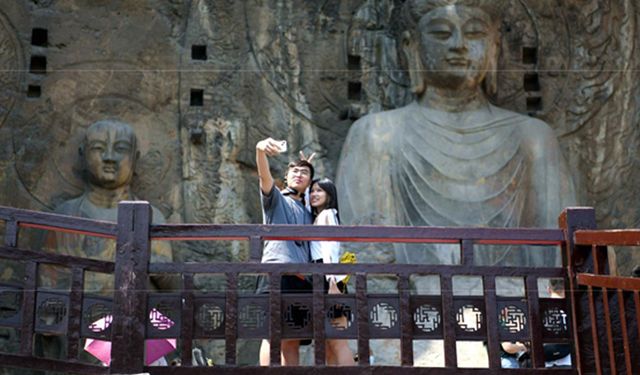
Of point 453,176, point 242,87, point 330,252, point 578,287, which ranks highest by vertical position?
point 242,87

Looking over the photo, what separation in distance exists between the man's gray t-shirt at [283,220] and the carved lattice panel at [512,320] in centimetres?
102

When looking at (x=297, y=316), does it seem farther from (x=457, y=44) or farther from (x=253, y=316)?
(x=457, y=44)

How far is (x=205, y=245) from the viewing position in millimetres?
8508

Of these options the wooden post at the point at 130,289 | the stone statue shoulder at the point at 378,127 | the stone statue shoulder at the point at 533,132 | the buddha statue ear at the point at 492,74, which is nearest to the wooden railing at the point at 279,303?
the wooden post at the point at 130,289

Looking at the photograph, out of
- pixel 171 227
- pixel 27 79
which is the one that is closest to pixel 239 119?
pixel 27 79

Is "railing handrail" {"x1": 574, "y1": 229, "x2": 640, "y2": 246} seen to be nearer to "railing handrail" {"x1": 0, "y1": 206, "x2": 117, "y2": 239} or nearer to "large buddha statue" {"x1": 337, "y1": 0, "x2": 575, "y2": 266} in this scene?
"railing handrail" {"x1": 0, "y1": 206, "x2": 117, "y2": 239}

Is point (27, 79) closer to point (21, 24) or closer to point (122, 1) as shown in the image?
point (21, 24)

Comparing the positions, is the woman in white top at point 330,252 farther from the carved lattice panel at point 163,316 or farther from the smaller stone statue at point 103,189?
the smaller stone statue at point 103,189

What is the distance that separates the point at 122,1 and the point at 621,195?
4.39 metres

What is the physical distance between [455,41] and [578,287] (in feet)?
12.6

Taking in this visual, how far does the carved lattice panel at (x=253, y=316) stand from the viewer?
4926 millimetres

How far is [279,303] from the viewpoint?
495 cm

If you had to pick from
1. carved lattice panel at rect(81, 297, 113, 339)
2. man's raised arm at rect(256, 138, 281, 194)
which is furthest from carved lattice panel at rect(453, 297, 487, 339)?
carved lattice panel at rect(81, 297, 113, 339)

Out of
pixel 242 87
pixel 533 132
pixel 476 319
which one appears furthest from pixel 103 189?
pixel 476 319
